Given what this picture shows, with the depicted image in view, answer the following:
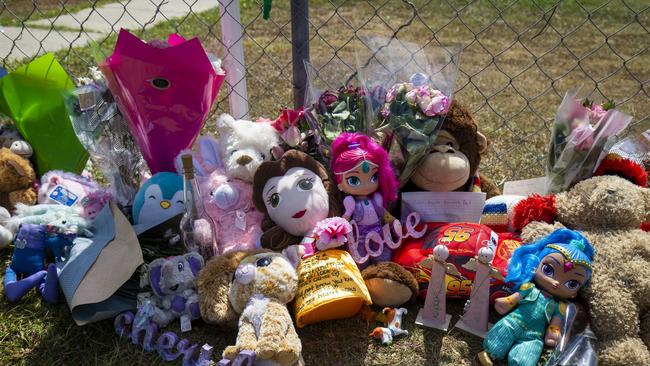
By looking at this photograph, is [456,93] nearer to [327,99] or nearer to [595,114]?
[595,114]

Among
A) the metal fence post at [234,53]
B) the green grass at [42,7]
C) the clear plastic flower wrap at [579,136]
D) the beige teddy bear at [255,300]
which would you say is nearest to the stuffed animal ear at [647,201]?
the clear plastic flower wrap at [579,136]

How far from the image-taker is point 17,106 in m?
2.51

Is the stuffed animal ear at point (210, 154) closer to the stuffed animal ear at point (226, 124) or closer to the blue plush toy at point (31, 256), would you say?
the stuffed animal ear at point (226, 124)

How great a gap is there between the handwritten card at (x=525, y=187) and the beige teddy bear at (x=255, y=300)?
41.1 inches

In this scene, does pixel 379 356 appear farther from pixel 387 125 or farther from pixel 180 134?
pixel 180 134

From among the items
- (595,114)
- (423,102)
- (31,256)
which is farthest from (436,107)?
(31,256)

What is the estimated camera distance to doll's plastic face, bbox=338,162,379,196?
2029 millimetres

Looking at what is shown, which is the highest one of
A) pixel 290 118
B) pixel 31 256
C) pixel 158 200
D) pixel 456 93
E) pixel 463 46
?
pixel 463 46

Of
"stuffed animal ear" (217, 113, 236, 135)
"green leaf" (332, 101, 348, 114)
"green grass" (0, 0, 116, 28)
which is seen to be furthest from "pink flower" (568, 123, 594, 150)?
"green grass" (0, 0, 116, 28)

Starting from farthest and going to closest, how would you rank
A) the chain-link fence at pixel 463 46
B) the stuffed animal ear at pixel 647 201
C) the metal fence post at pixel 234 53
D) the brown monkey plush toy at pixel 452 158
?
the chain-link fence at pixel 463 46 → the metal fence post at pixel 234 53 → the brown monkey plush toy at pixel 452 158 → the stuffed animal ear at pixel 647 201

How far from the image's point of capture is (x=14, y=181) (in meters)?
2.37

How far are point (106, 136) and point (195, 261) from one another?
717mm

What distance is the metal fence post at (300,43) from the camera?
2.29m

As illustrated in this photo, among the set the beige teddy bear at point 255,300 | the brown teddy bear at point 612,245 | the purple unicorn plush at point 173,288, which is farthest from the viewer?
the purple unicorn plush at point 173,288
